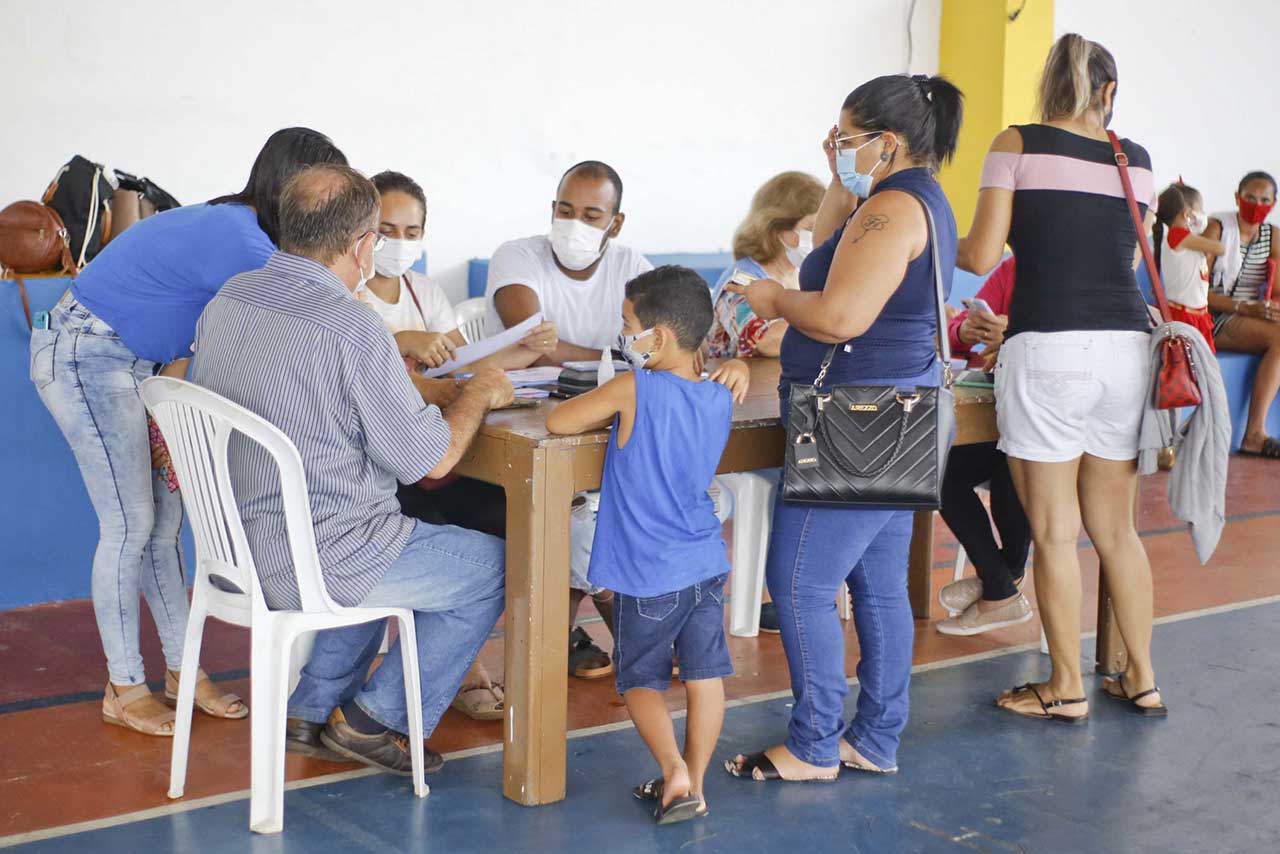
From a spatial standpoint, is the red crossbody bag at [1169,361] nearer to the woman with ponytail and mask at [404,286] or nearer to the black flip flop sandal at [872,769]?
the black flip flop sandal at [872,769]

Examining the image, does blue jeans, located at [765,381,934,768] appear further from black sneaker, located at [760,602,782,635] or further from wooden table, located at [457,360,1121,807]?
Answer: black sneaker, located at [760,602,782,635]

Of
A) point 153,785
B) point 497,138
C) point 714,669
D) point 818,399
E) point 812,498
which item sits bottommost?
point 153,785

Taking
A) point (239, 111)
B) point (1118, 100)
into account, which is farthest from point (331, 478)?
point (1118, 100)

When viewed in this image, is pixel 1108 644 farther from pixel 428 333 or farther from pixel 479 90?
pixel 479 90

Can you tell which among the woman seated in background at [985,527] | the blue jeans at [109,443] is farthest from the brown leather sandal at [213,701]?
the woman seated in background at [985,527]

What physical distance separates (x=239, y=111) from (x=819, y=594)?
3.68m

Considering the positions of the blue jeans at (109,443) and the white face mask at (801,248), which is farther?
the white face mask at (801,248)

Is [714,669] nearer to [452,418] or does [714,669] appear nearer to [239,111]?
[452,418]

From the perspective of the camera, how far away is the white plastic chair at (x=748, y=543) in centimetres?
388

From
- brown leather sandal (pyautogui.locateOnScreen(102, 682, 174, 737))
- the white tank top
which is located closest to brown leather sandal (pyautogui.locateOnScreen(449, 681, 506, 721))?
brown leather sandal (pyautogui.locateOnScreen(102, 682, 174, 737))

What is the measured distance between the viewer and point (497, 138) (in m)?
6.37

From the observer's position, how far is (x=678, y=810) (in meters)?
2.76

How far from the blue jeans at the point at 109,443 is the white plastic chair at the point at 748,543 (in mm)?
1502

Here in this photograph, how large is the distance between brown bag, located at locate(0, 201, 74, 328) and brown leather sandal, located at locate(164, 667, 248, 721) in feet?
4.27
